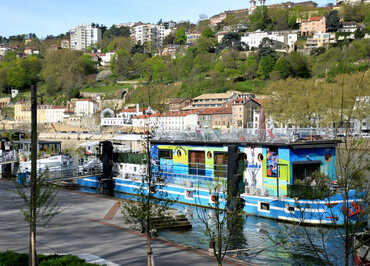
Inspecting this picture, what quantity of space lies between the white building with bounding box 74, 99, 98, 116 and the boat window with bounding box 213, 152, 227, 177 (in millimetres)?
118975

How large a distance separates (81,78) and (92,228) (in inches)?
6455

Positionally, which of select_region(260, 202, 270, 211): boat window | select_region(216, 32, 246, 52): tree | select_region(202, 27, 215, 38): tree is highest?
select_region(202, 27, 215, 38): tree

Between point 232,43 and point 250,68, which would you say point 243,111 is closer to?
point 250,68

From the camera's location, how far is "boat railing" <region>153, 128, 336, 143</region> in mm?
21469

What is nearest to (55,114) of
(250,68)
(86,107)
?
(86,107)

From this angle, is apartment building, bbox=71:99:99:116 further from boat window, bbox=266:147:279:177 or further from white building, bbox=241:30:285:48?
boat window, bbox=266:147:279:177

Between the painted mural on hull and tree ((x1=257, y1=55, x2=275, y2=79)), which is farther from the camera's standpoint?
tree ((x1=257, y1=55, x2=275, y2=79))

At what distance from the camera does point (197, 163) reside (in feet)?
82.2

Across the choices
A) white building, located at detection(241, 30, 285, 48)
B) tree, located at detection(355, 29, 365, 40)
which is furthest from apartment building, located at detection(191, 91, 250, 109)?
white building, located at detection(241, 30, 285, 48)

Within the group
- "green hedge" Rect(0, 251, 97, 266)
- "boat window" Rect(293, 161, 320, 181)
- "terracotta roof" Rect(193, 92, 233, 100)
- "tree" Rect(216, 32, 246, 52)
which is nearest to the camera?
"green hedge" Rect(0, 251, 97, 266)

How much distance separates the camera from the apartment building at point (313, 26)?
15150cm

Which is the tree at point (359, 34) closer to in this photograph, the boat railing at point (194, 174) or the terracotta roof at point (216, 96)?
the terracotta roof at point (216, 96)

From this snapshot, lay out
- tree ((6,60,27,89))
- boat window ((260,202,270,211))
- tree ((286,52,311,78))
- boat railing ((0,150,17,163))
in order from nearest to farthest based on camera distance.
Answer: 1. boat window ((260,202,270,211))
2. boat railing ((0,150,17,163))
3. tree ((286,52,311,78))
4. tree ((6,60,27,89))

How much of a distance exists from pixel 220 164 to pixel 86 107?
123 meters
